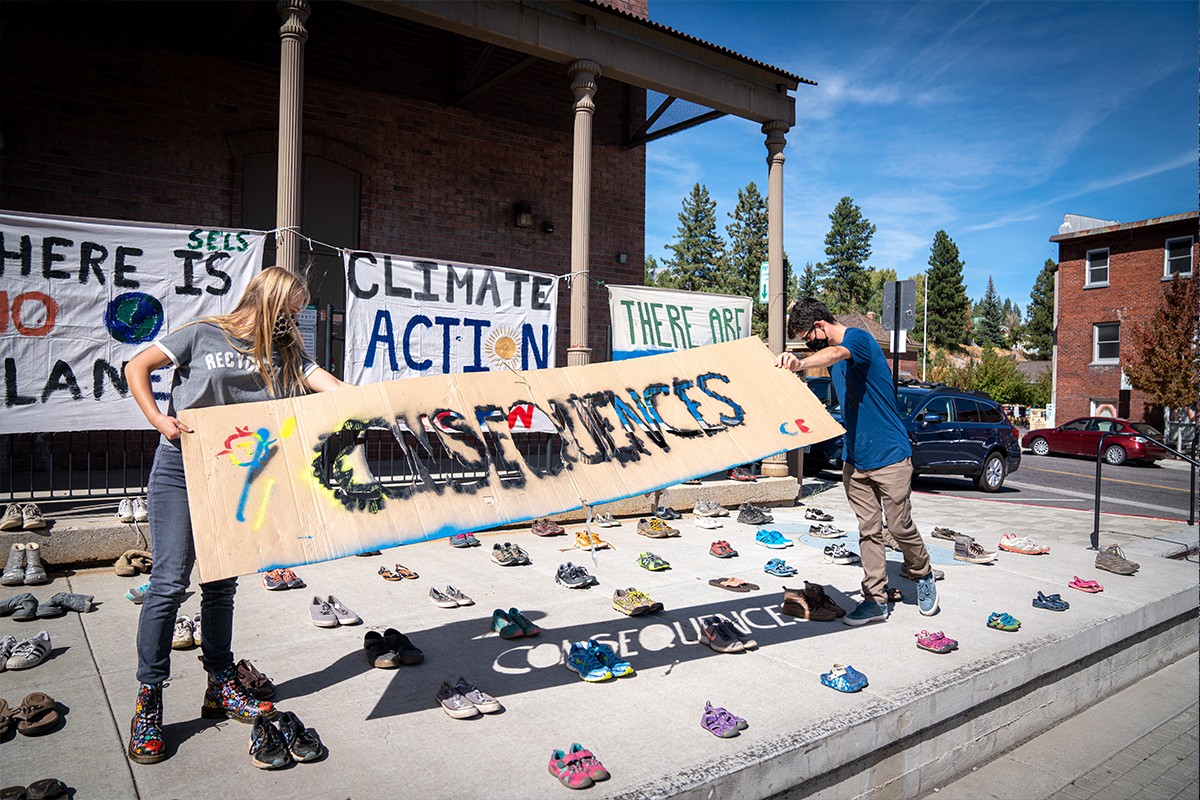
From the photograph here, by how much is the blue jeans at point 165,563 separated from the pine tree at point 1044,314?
89087 millimetres

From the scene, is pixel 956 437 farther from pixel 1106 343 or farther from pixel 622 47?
pixel 1106 343

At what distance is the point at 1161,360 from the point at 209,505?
31.1m

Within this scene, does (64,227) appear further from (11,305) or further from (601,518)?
(601,518)

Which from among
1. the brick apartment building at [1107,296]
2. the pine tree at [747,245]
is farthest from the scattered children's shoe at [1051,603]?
the pine tree at [747,245]

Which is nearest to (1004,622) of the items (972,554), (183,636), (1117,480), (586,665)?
(972,554)

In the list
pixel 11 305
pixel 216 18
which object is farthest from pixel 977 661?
pixel 216 18

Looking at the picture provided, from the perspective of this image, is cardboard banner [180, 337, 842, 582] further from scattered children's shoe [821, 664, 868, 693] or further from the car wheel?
the car wheel

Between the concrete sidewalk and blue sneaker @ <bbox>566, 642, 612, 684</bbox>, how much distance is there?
0.24 feet

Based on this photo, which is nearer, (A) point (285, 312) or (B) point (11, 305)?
(A) point (285, 312)

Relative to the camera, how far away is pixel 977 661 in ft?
12.7

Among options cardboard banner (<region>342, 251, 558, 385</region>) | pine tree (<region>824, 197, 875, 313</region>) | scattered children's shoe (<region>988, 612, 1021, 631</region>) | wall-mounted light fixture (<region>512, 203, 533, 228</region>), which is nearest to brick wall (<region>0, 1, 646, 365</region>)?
wall-mounted light fixture (<region>512, 203, 533, 228</region>)

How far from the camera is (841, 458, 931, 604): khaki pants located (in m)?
4.52

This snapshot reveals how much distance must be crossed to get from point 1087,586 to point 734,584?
8.95 feet

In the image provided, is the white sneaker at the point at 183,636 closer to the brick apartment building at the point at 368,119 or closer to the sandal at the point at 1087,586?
the brick apartment building at the point at 368,119
